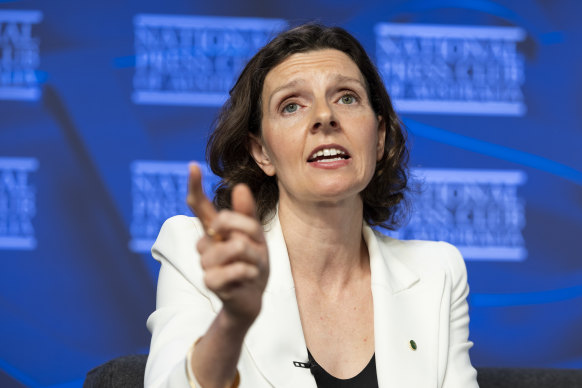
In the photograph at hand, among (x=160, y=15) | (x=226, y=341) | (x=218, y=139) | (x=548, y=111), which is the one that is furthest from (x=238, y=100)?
(x=548, y=111)

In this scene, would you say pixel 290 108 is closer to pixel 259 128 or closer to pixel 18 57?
pixel 259 128

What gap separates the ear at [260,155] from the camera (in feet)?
7.18

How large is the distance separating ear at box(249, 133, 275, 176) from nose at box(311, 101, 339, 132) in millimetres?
248

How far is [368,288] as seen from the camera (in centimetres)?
214

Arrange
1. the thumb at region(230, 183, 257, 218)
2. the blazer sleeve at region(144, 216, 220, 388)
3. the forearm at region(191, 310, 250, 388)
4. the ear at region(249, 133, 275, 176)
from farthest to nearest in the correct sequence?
the ear at region(249, 133, 275, 176) < the blazer sleeve at region(144, 216, 220, 388) < the forearm at region(191, 310, 250, 388) < the thumb at region(230, 183, 257, 218)

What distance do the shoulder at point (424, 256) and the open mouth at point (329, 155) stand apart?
40cm

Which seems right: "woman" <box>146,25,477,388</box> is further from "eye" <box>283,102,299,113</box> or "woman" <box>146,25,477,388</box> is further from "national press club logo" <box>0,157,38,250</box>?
"national press club logo" <box>0,157,38,250</box>

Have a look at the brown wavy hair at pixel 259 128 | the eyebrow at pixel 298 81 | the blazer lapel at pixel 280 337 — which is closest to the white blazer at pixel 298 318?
the blazer lapel at pixel 280 337

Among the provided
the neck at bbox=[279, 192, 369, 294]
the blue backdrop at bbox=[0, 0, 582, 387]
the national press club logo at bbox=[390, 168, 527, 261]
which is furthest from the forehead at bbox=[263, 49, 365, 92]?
the national press club logo at bbox=[390, 168, 527, 261]

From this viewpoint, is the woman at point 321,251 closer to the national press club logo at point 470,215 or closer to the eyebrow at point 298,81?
the eyebrow at point 298,81

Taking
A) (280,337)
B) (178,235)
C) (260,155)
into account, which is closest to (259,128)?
(260,155)

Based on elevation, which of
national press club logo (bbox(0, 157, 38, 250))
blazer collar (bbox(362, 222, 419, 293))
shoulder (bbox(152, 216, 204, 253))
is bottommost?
national press club logo (bbox(0, 157, 38, 250))

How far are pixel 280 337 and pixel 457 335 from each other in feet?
1.81

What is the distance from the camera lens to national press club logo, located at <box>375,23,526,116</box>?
11.6ft
